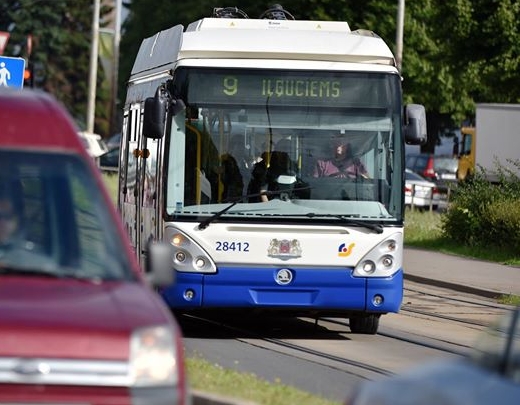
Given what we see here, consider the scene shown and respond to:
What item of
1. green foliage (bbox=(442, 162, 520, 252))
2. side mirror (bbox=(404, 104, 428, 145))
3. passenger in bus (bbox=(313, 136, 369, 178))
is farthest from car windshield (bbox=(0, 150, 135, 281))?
green foliage (bbox=(442, 162, 520, 252))

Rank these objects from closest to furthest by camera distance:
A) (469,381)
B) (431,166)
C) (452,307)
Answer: (469,381)
(452,307)
(431,166)

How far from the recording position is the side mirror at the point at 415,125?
14711 millimetres

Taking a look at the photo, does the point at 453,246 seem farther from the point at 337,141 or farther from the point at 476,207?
the point at 337,141

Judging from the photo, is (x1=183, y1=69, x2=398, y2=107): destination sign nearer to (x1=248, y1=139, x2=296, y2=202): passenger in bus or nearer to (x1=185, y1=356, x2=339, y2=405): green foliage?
(x1=248, y1=139, x2=296, y2=202): passenger in bus

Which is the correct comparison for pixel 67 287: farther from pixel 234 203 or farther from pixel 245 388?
pixel 234 203

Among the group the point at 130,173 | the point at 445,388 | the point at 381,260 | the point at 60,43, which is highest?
the point at 60,43

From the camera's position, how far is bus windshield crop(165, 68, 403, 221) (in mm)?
14547

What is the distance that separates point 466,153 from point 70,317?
50.0m

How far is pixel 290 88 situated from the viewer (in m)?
14.8

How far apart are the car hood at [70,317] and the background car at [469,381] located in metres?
1.02

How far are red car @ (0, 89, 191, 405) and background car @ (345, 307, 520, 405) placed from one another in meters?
0.92

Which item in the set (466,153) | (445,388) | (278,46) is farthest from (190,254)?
(466,153)

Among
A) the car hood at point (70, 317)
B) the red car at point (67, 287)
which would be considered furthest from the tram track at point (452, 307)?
the car hood at point (70, 317)

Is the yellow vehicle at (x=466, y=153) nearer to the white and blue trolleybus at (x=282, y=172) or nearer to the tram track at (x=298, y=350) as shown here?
the tram track at (x=298, y=350)
